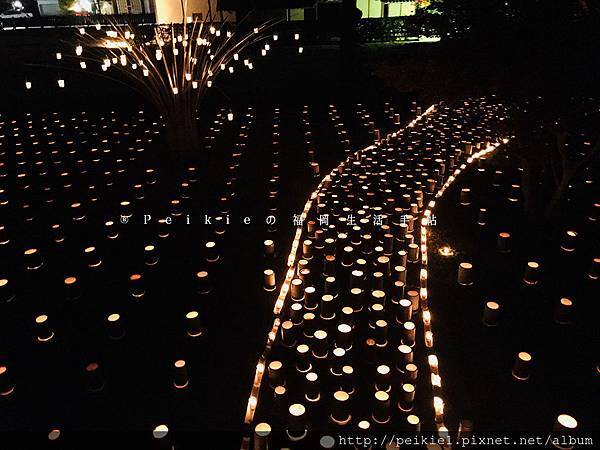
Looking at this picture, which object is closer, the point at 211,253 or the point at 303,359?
the point at 303,359

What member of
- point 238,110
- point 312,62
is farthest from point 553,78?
point 312,62

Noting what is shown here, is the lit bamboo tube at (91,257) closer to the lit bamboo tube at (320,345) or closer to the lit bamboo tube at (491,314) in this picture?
the lit bamboo tube at (320,345)

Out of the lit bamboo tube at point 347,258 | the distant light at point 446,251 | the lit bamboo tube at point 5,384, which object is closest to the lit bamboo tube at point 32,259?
the lit bamboo tube at point 5,384

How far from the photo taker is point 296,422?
2885mm

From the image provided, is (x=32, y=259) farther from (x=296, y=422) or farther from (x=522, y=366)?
(x=522, y=366)

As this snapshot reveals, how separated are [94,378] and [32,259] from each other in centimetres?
221

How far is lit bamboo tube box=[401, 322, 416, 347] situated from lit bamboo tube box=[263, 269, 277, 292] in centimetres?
143

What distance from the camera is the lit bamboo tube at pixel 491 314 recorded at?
12.9ft

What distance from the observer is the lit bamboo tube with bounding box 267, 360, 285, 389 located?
333cm

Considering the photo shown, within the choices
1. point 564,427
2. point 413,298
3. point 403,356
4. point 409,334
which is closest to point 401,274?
point 413,298

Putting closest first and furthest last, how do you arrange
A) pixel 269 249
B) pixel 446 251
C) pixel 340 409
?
1. pixel 340 409
2. pixel 269 249
3. pixel 446 251

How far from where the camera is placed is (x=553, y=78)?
4.14 meters

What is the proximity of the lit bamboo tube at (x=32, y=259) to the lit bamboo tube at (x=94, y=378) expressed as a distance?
2078 mm

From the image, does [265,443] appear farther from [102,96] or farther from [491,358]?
[102,96]
